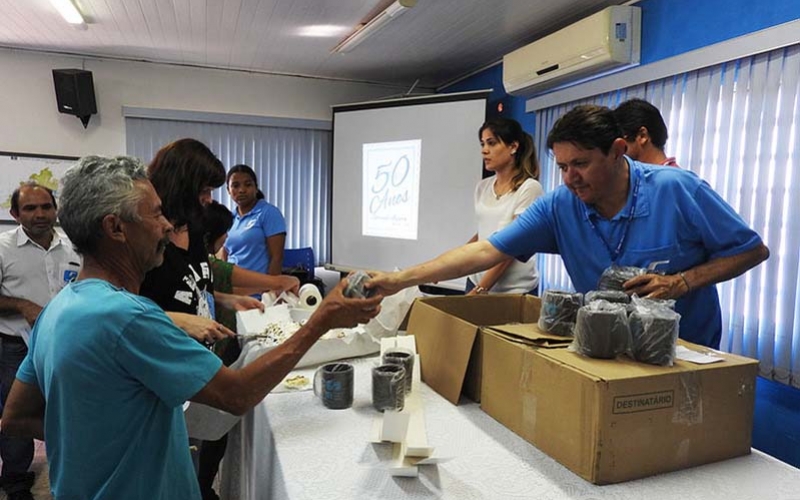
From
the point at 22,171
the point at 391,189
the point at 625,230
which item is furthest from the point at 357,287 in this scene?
the point at 22,171

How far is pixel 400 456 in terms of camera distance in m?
0.99

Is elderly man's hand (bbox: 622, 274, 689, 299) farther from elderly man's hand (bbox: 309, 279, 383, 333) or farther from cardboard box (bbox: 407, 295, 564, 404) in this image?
elderly man's hand (bbox: 309, 279, 383, 333)

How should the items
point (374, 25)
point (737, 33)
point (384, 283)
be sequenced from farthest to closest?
point (374, 25), point (737, 33), point (384, 283)

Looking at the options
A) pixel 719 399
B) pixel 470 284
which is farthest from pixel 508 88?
pixel 719 399

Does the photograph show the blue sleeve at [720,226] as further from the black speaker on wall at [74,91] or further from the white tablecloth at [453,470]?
the black speaker on wall at [74,91]

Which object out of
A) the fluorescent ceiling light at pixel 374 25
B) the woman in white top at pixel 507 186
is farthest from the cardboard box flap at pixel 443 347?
the fluorescent ceiling light at pixel 374 25

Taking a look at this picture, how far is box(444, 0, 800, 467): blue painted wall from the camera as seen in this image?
6.97 feet

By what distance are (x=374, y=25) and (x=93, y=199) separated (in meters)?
2.59

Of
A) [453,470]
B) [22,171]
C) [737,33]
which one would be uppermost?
[737,33]

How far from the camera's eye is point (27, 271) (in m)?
2.63

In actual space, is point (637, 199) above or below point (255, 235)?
above

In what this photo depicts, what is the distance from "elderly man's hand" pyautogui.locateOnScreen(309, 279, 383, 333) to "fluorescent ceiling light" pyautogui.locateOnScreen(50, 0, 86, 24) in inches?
112

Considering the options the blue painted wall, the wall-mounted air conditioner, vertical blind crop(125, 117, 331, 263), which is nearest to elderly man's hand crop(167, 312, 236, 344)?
the blue painted wall

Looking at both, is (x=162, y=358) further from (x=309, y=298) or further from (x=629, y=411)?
(x=309, y=298)
